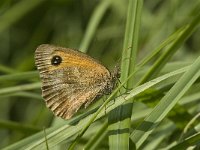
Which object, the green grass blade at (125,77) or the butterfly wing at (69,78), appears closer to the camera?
the green grass blade at (125,77)

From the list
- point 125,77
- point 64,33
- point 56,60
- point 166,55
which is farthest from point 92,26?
point 125,77

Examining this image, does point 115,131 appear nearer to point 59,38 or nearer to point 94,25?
point 94,25

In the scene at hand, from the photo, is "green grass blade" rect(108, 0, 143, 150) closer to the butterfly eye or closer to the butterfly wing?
the butterfly wing

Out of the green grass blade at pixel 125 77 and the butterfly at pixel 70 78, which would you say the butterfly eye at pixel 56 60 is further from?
the green grass blade at pixel 125 77

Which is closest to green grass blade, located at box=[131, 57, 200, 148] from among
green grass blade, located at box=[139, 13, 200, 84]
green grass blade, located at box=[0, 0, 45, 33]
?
green grass blade, located at box=[139, 13, 200, 84]

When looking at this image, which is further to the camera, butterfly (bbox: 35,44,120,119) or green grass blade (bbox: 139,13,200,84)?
butterfly (bbox: 35,44,120,119)

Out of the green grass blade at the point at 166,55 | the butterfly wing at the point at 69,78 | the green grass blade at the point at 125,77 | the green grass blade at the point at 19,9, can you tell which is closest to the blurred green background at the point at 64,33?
the green grass blade at the point at 19,9

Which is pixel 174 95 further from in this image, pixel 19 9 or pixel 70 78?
pixel 19 9
